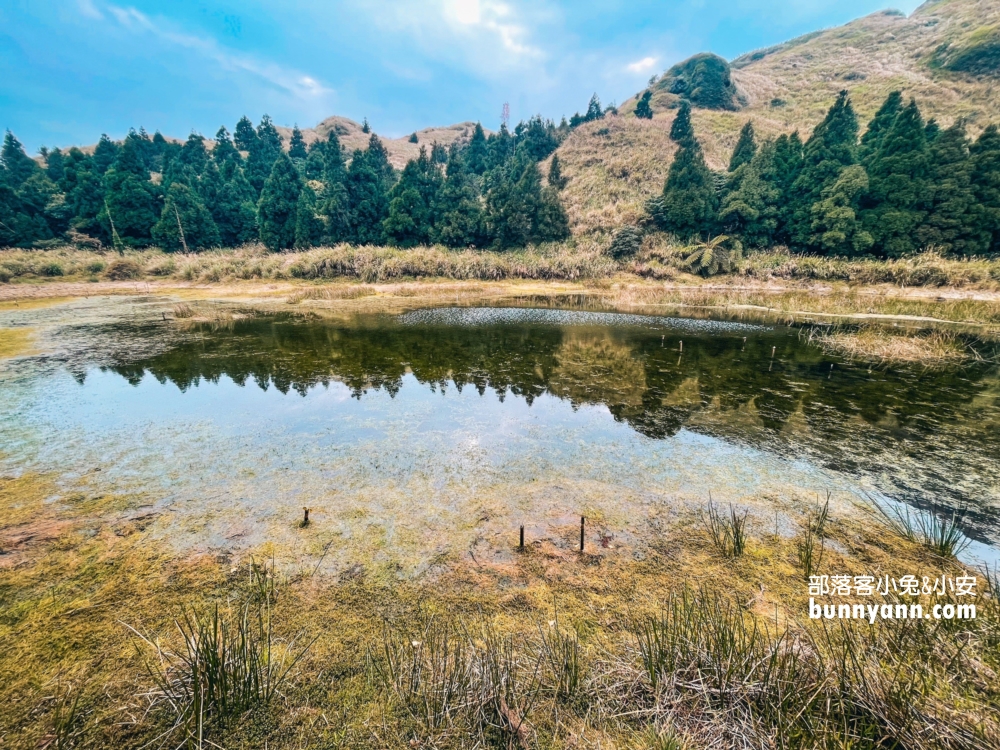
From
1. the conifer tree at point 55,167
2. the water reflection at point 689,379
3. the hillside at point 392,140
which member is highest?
the hillside at point 392,140

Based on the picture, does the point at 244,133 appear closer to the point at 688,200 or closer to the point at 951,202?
the point at 688,200

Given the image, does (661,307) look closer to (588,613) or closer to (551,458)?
(551,458)

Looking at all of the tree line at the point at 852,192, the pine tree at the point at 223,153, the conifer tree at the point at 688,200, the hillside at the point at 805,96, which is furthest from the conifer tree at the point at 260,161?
the tree line at the point at 852,192

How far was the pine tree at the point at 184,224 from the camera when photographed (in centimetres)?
3203

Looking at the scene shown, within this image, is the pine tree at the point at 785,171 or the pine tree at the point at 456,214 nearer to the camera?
the pine tree at the point at 785,171

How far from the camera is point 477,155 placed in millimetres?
54938

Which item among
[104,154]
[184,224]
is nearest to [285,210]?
[184,224]

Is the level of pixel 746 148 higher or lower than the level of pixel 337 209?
higher

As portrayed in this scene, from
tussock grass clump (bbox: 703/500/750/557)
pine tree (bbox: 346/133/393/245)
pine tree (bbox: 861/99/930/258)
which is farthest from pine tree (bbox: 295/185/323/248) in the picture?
pine tree (bbox: 861/99/930/258)

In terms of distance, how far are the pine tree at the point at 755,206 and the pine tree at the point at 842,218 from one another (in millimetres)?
2581

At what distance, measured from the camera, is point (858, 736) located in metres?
1.88

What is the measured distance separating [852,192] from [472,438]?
3122 centimetres

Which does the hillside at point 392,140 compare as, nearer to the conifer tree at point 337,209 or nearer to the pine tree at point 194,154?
the pine tree at point 194,154

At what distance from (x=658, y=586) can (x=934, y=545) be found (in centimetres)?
262
